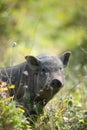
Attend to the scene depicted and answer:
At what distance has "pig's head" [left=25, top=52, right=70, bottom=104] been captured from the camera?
1032 centimetres

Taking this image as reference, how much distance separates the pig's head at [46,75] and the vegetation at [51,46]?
17cm

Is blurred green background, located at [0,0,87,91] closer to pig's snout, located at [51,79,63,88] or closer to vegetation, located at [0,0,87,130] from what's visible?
vegetation, located at [0,0,87,130]

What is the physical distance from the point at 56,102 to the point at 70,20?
592 inches

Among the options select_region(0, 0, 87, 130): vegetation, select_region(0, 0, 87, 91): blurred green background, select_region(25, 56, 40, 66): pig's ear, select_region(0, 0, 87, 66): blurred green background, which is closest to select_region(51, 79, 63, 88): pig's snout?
select_region(0, 0, 87, 130): vegetation

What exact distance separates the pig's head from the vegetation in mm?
171

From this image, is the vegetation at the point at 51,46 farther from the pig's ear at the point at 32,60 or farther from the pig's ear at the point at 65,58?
the pig's ear at the point at 32,60

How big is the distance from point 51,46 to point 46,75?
45.7 ft

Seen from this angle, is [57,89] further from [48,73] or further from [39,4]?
[39,4]

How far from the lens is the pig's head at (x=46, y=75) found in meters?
10.3

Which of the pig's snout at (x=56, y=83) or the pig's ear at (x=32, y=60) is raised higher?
the pig's ear at (x=32, y=60)

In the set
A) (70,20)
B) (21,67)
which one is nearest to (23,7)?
(70,20)

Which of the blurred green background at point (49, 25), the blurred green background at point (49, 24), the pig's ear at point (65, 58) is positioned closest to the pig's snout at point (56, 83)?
the pig's ear at point (65, 58)

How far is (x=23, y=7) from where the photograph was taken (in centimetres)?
2412

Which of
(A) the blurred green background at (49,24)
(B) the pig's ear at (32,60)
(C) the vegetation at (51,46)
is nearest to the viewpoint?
(C) the vegetation at (51,46)
